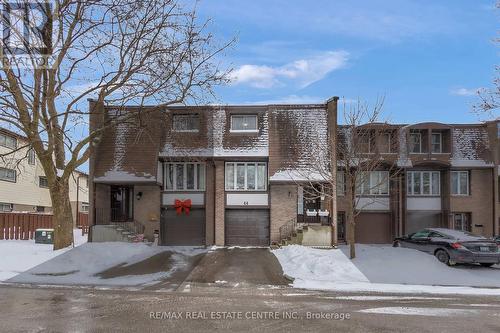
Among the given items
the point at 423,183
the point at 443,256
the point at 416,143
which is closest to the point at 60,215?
the point at 443,256

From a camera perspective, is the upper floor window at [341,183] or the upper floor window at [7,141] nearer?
the upper floor window at [341,183]

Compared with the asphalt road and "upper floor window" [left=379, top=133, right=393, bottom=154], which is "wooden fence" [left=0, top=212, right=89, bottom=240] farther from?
"upper floor window" [left=379, top=133, right=393, bottom=154]

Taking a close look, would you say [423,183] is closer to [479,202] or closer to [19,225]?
[479,202]

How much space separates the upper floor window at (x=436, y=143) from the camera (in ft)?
101

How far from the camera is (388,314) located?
10188mm

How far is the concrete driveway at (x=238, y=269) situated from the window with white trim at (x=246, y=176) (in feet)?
14.2

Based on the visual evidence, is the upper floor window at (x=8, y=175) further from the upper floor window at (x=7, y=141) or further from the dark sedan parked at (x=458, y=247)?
the dark sedan parked at (x=458, y=247)

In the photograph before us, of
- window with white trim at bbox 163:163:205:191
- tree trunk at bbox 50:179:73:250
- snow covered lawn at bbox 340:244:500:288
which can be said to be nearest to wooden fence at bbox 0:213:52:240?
window with white trim at bbox 163:163:205:191

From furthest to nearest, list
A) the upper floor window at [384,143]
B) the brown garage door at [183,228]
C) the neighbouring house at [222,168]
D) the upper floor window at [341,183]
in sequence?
the upper floor window at [341,183], the upper floor window at [384,143], the brown garage door at [183,228], the neighbouring house at [222,168]

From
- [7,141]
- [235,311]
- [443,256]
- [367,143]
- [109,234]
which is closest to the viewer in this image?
[235,311]

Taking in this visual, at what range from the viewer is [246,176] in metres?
27.0

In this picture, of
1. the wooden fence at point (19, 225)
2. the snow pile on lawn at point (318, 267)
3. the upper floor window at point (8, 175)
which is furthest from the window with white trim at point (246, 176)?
the upper floor window at point (8, 175)

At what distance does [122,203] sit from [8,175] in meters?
17.5

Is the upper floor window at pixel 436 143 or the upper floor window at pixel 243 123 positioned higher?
the upper floor window at pixel 243 123
